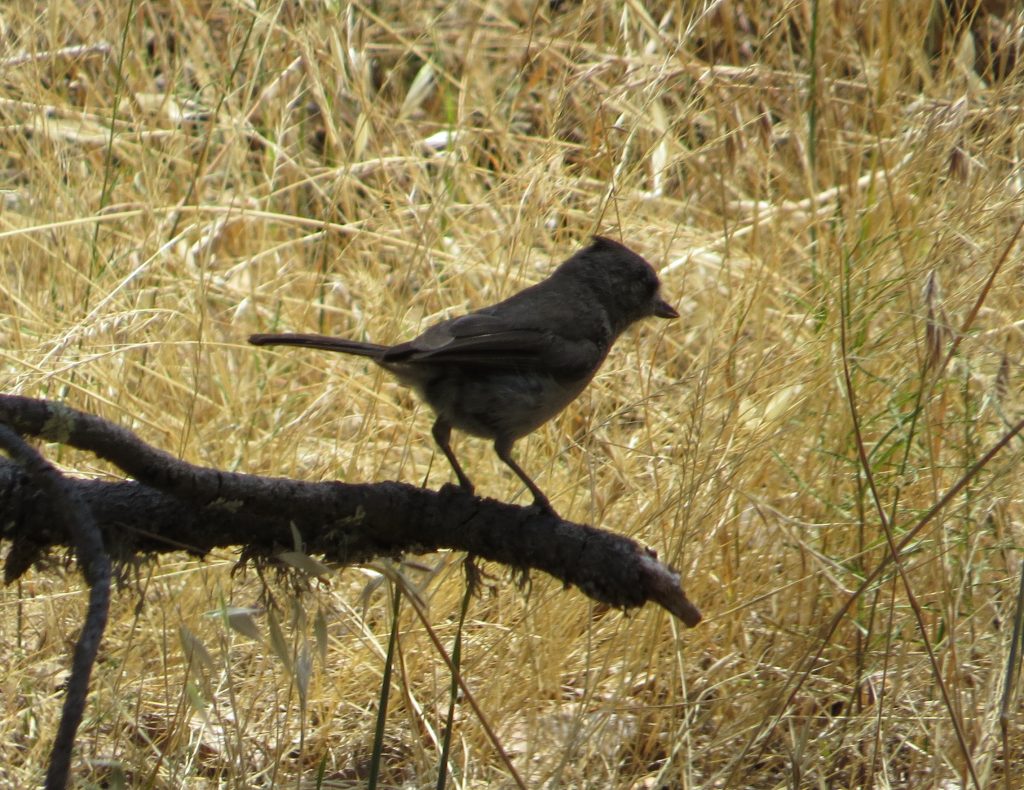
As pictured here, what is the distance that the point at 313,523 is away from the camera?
2.22 metres

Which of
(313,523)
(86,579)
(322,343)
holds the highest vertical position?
(322,343)

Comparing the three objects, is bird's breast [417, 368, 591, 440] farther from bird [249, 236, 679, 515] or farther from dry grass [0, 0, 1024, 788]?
dry grass [0, 0, 1024, 788]

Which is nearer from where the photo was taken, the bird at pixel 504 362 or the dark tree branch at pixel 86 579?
the dark tree branch at pixel 86 579

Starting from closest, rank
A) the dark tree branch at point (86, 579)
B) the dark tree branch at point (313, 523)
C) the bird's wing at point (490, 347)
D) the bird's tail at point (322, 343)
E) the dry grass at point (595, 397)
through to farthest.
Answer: the dark tree branch at point (86, 579) < the dark tree branch at point (313, 523) < the bird's tail at point (322, 343) < the bird's wing at point (490, 347) < the dry grass at point (595, 397)

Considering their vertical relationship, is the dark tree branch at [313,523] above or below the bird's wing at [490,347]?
below

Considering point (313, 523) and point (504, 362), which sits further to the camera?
point (504, 362)

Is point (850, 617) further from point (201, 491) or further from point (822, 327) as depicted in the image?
point (201, 491)

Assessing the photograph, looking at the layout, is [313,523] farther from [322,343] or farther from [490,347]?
[490,347]

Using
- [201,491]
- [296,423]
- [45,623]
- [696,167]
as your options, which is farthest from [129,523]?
[696,167]

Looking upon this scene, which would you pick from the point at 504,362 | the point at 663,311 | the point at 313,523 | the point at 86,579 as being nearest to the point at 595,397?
the point at 663,311

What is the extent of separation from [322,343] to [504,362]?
0.49 m

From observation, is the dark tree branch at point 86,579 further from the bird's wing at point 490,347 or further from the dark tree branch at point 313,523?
the bird's wing at point 490,347

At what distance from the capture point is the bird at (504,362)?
2.74m

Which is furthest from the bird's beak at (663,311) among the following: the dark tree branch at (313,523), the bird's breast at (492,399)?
the dark tree branch at (313,523)
